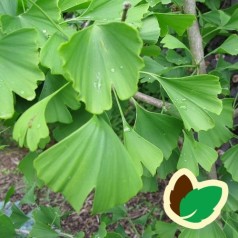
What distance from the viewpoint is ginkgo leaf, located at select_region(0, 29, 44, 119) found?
0.51 metres

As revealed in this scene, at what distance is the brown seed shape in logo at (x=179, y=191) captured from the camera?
616 mm

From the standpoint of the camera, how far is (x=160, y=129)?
0.66 metres

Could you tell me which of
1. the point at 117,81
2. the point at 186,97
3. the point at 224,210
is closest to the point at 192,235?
the point at 224,210

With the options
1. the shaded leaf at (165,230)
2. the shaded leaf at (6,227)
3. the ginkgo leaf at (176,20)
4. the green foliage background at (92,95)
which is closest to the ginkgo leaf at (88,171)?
the green foliage background at (92,95)

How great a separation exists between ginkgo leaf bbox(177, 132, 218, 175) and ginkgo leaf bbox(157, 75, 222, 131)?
0.11 meters

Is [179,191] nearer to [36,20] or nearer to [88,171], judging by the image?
[88,171]

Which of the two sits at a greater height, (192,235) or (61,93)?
(61,93)

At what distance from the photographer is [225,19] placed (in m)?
0.89

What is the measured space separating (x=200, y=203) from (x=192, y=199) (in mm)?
13

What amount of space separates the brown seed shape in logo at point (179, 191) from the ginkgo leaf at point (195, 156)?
2.1 inches

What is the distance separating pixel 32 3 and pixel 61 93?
13 cm

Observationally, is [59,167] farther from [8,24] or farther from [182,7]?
[182,7]

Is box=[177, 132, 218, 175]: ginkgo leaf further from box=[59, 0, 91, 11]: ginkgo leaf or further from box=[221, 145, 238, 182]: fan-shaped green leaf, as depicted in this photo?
box=[59, 0, 91, 11]: ginkgo leaf

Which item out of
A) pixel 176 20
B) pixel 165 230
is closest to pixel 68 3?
pixel 176 20
